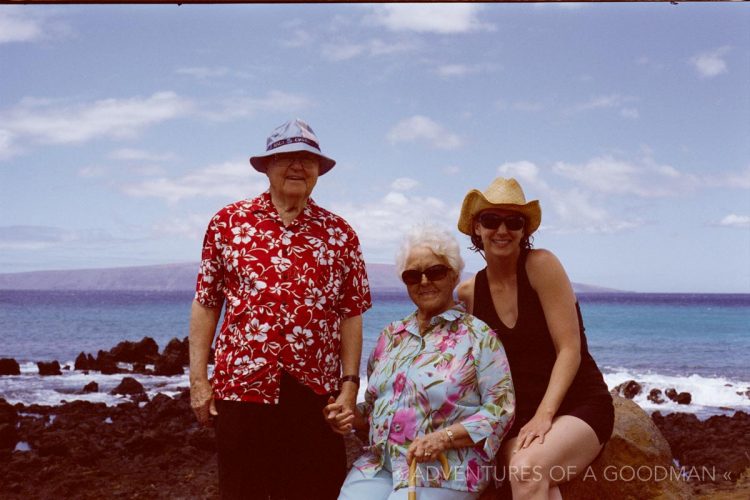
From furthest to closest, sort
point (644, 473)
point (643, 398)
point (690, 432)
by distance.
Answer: point (643, 398) → point (690, 432) → point (644, 473)

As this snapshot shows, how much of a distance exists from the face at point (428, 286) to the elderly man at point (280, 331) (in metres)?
0.40

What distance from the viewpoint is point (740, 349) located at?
4091cm

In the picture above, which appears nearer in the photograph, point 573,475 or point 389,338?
point 573,475

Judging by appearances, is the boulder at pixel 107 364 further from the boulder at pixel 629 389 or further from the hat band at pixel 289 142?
the hat band at pixel 289 142

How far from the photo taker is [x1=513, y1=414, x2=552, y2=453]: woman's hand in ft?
11.5

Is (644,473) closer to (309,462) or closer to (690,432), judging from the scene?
(309,462)

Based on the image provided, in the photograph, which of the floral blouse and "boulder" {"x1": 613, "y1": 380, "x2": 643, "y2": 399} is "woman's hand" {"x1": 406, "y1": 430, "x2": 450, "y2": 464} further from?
"boulder" {"x1": 613, "y1": 380, "x2": 643, "y2": 399}

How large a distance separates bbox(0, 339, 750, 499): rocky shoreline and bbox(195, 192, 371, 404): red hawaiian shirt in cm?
655

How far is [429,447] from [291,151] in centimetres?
155

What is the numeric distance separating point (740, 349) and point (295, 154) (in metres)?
42.1

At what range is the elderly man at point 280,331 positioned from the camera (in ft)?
12.4

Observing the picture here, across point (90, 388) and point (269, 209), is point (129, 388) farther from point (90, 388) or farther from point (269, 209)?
point (269, 209)

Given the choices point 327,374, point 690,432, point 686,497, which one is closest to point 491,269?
point 327,374

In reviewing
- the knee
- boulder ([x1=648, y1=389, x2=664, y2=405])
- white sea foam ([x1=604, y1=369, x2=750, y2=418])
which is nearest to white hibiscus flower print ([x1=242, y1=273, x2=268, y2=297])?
the knee
